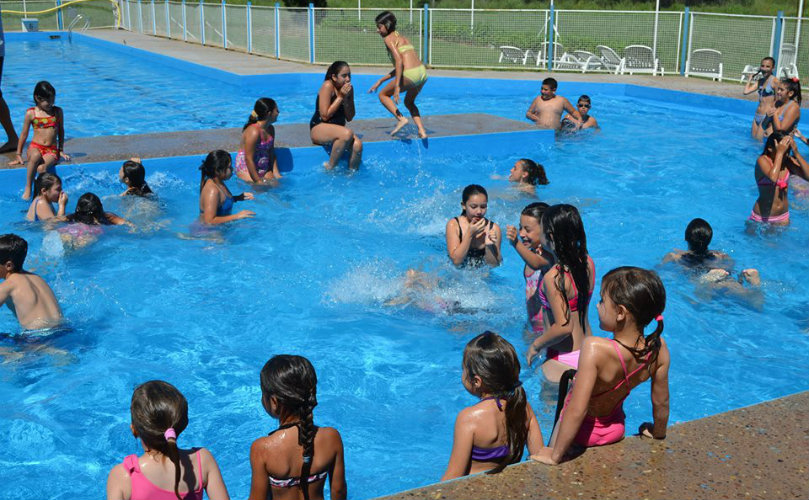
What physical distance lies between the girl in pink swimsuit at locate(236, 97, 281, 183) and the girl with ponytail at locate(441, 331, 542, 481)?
23.1 feet

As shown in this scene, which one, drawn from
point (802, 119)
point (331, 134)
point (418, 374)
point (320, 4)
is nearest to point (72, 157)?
point (331, 134)

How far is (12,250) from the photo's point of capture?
5.44 m

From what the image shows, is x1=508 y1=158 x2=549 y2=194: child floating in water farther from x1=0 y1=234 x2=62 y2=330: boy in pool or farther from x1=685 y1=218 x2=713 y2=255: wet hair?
x1=0 y1=234 x2=62 y2=330: boy in pool

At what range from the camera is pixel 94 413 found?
5.45 meters

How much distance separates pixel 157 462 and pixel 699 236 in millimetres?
5394

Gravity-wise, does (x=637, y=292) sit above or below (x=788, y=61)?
below

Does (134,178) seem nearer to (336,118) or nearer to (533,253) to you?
(336,118)

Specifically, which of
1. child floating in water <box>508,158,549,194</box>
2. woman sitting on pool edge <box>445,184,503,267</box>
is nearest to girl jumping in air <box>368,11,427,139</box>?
child floating in water <box>508,158,549,194</box>

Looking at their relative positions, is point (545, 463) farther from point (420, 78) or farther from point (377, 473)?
point (420, 78)

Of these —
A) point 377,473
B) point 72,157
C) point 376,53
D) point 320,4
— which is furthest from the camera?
point 320,4

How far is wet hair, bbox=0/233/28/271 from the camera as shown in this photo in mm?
5422

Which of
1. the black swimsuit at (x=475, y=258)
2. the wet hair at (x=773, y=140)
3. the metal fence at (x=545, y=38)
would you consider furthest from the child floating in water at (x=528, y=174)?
the metal fence at (x=545, y=38)

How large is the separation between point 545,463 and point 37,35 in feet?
117

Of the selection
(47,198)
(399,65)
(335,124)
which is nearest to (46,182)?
(47,198)
